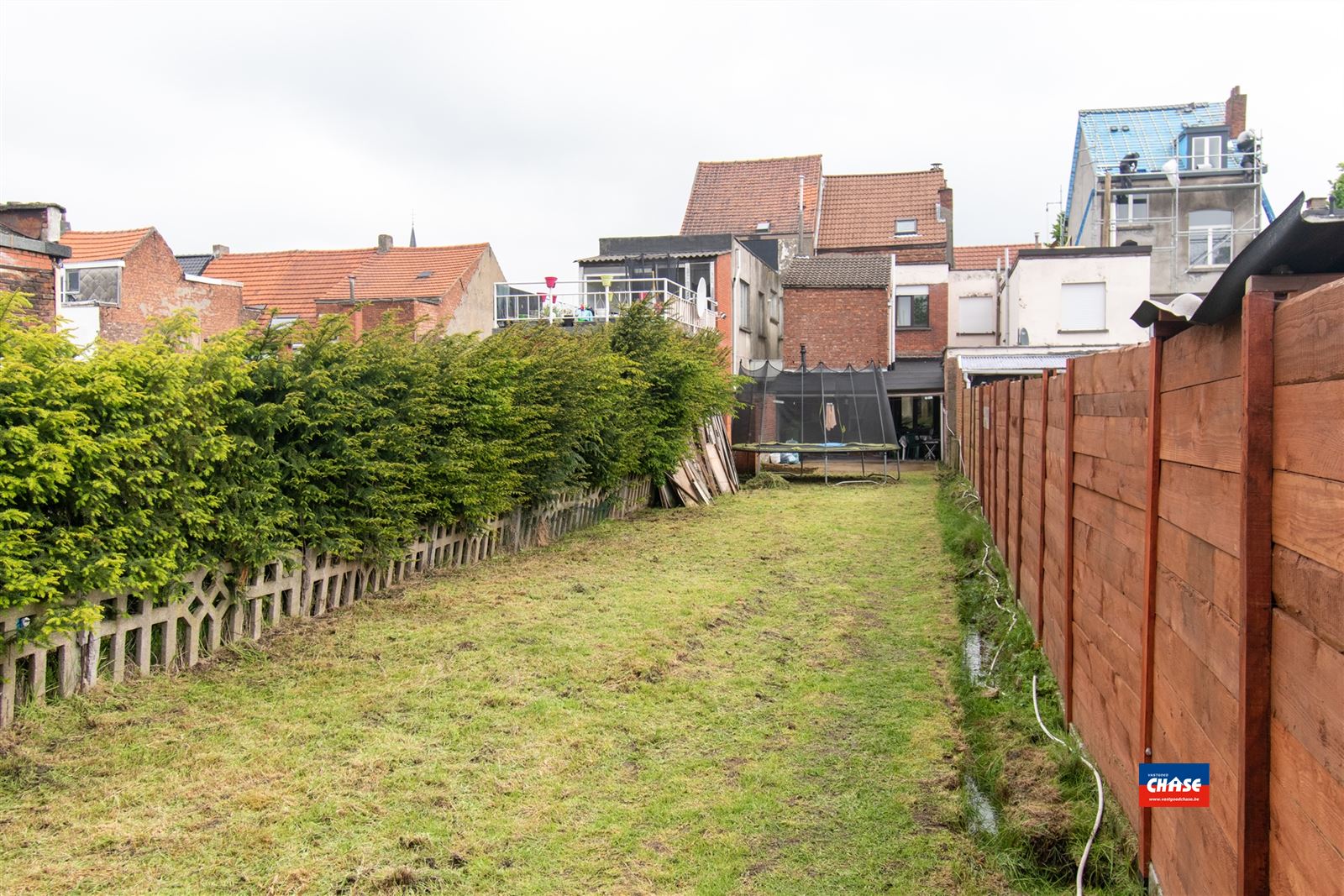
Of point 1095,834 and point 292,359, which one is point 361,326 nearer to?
point 292,359

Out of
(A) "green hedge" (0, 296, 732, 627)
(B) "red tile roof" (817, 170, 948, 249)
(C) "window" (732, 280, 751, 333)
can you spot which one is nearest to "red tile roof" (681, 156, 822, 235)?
(B) "red tile roof" (817, 170, 948, 249)

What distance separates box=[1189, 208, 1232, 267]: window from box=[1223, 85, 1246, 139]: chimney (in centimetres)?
359

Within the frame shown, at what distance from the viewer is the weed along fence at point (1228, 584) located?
1.95 m

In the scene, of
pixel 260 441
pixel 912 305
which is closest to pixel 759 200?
pixel 912 305

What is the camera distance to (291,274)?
38625 mm

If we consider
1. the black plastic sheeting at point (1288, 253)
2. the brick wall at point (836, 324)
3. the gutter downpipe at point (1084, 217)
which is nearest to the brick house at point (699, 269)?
the brick wall at point (836, 324)

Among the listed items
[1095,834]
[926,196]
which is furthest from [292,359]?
[926,196]

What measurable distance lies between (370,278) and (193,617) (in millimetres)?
32557

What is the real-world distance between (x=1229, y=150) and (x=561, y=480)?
115 feet

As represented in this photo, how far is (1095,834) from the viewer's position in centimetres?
412

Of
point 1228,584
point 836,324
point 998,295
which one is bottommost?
point 1228,584

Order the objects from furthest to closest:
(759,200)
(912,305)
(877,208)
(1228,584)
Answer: (759,200) < (877,208) < (912,305) < (1228,584)

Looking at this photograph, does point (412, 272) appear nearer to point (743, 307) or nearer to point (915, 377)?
point (743, 307)

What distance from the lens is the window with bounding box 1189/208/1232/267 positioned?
36.8 m
